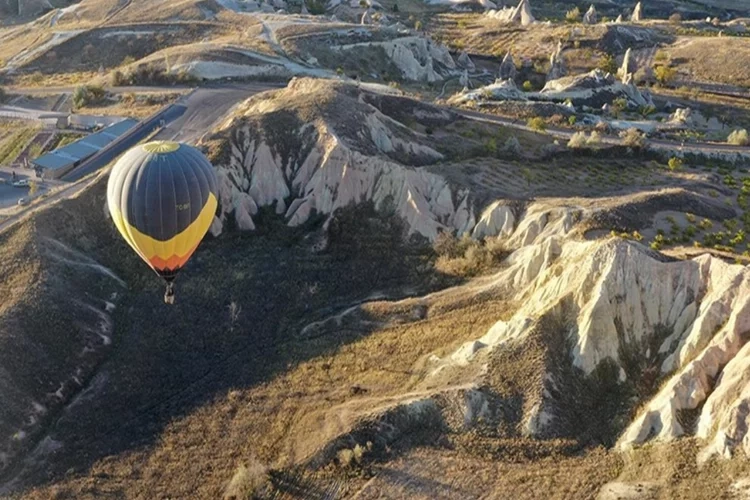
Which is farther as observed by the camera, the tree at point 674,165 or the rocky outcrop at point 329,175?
the tree at point 674,165

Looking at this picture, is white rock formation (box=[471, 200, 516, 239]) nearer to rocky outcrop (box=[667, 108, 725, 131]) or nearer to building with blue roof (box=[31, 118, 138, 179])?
building with blue roof (box=[31, 118, 138, 179])

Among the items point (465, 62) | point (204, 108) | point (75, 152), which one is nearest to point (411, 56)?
point (465, 62)

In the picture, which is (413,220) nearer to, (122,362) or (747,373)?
(122,362)

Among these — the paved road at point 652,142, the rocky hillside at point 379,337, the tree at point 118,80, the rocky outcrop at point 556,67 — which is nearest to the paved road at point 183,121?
the rocky hillside at point 379,337

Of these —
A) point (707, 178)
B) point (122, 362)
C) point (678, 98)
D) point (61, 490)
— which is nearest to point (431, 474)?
point (61, 490)

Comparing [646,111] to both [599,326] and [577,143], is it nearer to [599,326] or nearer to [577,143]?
[577,143]

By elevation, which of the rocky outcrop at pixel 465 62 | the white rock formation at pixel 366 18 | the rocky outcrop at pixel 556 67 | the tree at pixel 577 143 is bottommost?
the tree at pixel 577 143

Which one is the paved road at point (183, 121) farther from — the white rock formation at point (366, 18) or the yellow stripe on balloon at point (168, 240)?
the white rock formation at point (366, 18)
